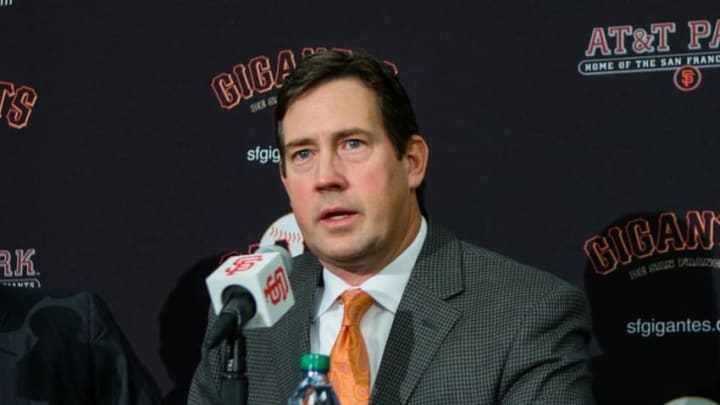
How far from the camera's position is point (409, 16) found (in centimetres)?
238

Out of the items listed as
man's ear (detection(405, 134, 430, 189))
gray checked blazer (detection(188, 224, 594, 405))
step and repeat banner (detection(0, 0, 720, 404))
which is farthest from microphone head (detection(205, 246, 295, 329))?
step and repeat banner (detection(0, 0, 720, 404))

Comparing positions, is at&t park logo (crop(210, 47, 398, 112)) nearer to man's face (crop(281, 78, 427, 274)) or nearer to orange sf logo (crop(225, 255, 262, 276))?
man's face (crop(281, 78, 427, 274))

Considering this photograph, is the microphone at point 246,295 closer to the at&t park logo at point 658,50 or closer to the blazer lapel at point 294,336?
the blazer lapel at point 294,336

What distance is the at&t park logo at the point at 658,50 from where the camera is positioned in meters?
2.20

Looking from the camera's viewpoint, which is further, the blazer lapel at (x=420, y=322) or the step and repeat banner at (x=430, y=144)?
the step and repeat banner at (x=430, y=144)

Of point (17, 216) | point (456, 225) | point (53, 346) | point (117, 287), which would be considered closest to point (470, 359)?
point (456, 225)

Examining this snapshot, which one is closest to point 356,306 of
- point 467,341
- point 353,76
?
point 467,341

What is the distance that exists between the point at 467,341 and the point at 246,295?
1.96 feet

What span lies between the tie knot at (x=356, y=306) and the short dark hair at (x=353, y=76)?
250 mm

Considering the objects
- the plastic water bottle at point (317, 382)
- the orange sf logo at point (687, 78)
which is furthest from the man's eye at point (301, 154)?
the orange sf logo at point (687, 78)

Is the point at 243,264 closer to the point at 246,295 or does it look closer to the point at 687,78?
the point at 246,295

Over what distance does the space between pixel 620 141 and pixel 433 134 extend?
0.39 meters

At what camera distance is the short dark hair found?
1.90 metres

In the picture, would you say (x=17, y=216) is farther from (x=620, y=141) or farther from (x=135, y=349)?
(x=620, y=141)
